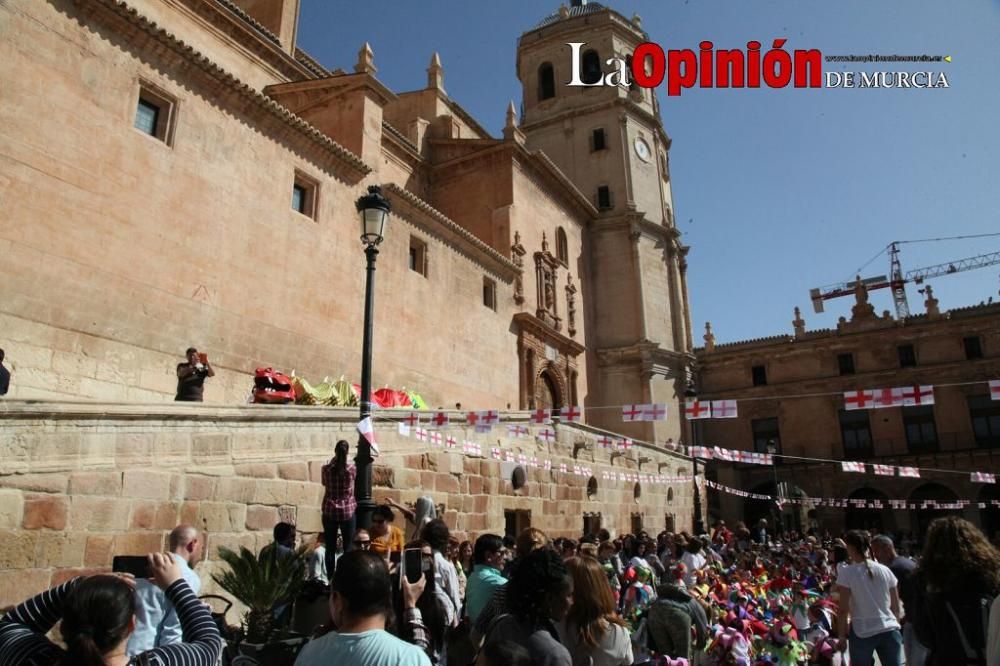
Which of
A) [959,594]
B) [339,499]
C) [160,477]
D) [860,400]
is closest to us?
[959,594]

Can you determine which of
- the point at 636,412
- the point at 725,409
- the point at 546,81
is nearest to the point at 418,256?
the point at 636,412

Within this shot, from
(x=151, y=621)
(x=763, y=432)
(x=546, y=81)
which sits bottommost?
(x=151, y=621)

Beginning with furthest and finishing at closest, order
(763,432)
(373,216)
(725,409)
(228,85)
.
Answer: (763,432), (725,409), (228,85), (373,216)

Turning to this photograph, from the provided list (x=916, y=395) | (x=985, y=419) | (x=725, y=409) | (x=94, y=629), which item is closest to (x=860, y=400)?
(x=916, y=395)

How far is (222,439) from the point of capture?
7465mm

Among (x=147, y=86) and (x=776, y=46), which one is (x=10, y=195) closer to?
(x=147, y=86)

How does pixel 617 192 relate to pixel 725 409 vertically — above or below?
above

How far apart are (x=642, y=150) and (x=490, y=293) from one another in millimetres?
15440

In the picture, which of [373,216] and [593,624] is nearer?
A: [593,624]

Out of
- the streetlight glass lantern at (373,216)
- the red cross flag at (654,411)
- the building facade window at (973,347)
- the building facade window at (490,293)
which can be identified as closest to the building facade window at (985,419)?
the building facade window at (973,347)

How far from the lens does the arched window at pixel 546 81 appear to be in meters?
33.5

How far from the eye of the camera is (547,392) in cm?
2342

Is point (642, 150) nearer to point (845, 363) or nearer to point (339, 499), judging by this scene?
point (845, 363)

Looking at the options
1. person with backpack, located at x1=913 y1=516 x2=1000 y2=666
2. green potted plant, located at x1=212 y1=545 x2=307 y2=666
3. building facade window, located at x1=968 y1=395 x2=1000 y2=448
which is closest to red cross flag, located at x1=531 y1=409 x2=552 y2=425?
green potted plant, located at x1=212 y1=545 x2=307 y2=666
